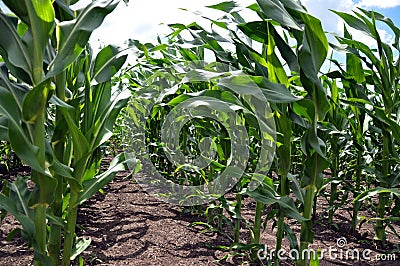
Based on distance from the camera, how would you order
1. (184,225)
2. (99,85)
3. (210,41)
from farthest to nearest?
1. (184,225)
2. (210,41)
3. (99,85)

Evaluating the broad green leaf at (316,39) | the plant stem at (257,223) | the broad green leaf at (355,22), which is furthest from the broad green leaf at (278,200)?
the broad green leaf at (355,22)

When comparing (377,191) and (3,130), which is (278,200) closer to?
(377,191)

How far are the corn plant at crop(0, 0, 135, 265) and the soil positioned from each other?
2.15ft

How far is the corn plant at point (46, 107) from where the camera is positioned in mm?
1187

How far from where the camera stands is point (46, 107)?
4.46 feet

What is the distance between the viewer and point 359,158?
273 centimetres

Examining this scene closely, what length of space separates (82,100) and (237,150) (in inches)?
37.6

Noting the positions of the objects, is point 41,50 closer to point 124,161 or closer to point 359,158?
point 124,161

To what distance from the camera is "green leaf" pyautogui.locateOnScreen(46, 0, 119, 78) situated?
4.03ft

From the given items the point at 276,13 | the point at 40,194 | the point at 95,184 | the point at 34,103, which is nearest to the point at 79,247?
the point at 95,184

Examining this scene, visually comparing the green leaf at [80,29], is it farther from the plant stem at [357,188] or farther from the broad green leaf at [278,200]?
the plant stem at [357,188]

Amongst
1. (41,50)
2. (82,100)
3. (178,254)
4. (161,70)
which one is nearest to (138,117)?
(161,70)

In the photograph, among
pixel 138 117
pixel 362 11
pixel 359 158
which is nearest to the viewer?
pixel 362 11

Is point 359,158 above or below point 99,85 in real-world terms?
below
